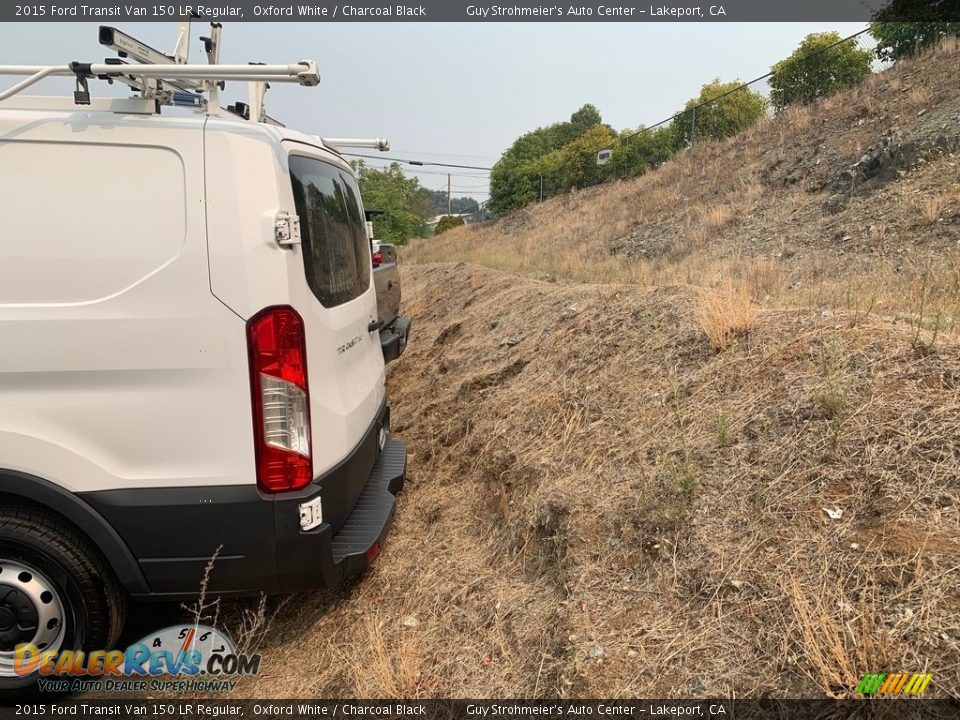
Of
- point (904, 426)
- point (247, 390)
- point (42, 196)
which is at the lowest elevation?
point (904, 426)

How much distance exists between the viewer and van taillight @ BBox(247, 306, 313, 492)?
2115mm

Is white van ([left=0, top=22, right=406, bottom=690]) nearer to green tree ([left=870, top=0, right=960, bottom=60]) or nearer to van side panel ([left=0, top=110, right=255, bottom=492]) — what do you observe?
van side panel ([left=0, top=110, right=255, bottom=492])

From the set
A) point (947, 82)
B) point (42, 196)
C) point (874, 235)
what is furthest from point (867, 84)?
point (42, 196)

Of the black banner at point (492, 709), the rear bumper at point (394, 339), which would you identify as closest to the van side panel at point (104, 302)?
the black banner at point (492, 709)

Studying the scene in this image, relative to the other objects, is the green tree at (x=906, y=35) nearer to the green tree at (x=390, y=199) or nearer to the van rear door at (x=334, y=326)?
the green tree at (x=390, y=199)

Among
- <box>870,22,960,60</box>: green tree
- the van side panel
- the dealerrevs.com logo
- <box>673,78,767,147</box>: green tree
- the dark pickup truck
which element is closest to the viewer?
the van side panel

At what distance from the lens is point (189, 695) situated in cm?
240

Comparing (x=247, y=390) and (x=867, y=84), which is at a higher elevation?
(x=867, y=84)

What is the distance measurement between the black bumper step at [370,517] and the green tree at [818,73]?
58.6 feet

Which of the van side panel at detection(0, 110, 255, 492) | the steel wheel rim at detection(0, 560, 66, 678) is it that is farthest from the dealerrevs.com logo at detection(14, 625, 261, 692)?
the van side panel at detection(0, 110, 255, 492)

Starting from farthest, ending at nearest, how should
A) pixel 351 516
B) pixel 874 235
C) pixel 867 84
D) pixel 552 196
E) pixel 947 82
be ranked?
1. pixel 552 196
2. pixel 867 84
3. pixel 947 82
4. pixel 874 235
5. pixel 351 516

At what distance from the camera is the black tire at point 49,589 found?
2.18m

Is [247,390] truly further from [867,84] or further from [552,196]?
[552,196]

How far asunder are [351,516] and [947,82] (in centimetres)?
1354
